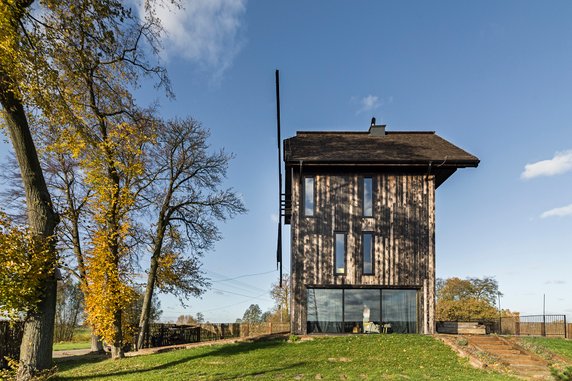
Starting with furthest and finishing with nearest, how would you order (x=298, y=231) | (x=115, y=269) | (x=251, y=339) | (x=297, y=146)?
1. (x=297, y=146)
2. (x=298, y=231)
3. (x=251, y=339)
4. (x=115, y=269)

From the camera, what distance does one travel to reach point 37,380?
11008 mm

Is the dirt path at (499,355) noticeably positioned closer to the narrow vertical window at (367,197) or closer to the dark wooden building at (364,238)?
the dark wooden building at (364,238)

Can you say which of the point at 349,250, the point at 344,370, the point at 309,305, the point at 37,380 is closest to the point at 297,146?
the point at 349,250

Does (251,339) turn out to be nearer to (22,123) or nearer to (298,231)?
(298,231)

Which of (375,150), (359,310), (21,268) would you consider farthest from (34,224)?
(375,150)

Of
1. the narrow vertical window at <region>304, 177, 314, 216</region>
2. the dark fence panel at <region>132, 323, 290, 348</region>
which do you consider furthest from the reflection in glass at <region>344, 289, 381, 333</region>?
the dark fence panel at <region>132, 323, 290, 348</region>

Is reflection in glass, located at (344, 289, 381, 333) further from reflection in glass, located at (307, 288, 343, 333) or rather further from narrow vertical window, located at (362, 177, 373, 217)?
narrow vertical window, located at (362, 177, 373, 217)

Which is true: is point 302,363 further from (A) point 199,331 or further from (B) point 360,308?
(A) point 199,331

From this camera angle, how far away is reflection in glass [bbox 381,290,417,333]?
21000 millimetres

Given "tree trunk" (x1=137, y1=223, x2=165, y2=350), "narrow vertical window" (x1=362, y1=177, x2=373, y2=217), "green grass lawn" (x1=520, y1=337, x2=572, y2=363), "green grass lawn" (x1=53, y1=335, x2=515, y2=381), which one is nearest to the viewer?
"green grass lawn" (x1=53, y1=335, x2=515, y2=381)

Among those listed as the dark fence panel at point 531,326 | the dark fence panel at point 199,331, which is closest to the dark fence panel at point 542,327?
the dark fence panel at point 531,326

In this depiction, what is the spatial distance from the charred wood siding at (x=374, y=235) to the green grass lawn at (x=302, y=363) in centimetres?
291

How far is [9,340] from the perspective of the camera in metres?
17.9

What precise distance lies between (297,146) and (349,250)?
6495mm
